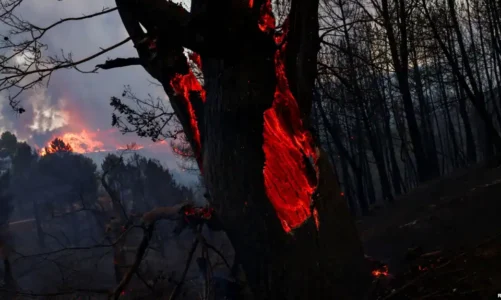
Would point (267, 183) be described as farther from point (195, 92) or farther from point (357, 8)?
point (357, 8)

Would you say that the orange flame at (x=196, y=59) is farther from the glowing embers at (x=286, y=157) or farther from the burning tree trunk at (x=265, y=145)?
the glowing embers at (x=286, y=157)

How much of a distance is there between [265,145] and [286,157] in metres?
0.29

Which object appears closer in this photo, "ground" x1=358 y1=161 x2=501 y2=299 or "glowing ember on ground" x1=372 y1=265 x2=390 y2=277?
"ground" x1=358 y1=161 x2=501 y2=299

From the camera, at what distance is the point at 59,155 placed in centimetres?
4484

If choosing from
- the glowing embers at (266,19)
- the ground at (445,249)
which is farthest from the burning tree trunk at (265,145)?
the ground at (445,249)

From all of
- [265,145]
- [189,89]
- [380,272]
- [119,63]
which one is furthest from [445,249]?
[119,63]

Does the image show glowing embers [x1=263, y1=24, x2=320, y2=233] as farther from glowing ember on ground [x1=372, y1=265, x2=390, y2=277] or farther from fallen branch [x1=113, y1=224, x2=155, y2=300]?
fallen branch [x1=113, y1=224, x2=155, y2=300]

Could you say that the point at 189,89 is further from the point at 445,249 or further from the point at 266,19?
the point at 445,249

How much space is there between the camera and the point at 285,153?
3.70 m

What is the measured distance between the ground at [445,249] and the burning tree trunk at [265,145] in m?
0.67

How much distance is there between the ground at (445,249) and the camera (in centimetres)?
351

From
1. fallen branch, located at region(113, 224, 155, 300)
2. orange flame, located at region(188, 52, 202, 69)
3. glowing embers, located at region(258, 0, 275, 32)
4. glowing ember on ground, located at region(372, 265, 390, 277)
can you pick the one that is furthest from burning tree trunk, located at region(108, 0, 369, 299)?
fallen branch, located at region(113, 224, 155, 300)

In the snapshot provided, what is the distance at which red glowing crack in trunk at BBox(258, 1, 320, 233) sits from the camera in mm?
3531

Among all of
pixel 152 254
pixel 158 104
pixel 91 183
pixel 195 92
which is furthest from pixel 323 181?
pixel 91 183
